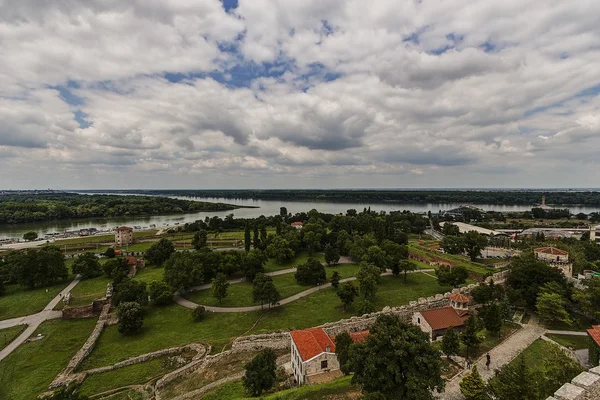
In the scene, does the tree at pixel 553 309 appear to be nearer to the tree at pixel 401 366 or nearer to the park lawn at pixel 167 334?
the tree at pixel 401 366

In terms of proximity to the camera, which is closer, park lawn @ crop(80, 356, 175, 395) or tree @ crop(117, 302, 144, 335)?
park lawn @ crop(80, 356, 175, 395)

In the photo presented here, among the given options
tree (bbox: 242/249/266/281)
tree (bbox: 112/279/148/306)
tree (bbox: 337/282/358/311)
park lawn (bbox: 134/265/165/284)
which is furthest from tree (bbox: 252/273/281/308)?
park lawn (bbox: 134/265/165/284)

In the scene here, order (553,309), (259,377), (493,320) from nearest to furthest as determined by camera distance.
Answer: (259,377) < (493,320) < (553,309)

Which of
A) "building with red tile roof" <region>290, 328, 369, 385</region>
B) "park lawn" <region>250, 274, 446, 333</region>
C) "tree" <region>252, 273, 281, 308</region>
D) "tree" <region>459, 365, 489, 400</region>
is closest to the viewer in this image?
"tree" <region>459, 365, 489, 400</region>

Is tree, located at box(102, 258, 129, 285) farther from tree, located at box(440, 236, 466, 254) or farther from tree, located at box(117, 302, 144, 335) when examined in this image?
tree, located at box(440, 236, 466, 254)

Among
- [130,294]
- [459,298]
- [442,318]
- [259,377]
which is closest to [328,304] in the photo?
[442,318]

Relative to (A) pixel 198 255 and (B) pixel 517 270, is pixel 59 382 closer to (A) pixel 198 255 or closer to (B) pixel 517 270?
(A) pixel 198 255

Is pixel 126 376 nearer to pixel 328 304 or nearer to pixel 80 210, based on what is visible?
pixel 328 304

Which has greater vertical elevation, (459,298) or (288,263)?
(459,298)
